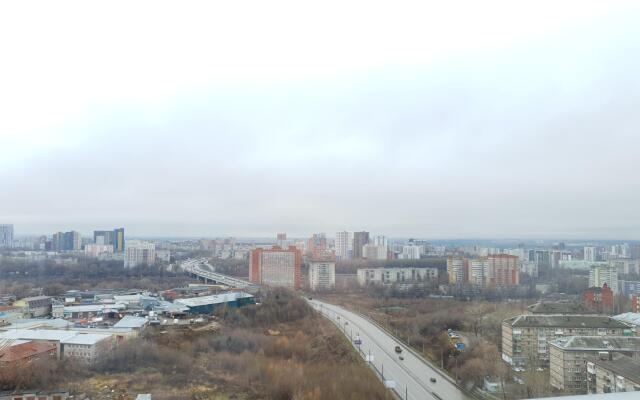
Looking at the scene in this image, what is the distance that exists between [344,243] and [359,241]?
70cm

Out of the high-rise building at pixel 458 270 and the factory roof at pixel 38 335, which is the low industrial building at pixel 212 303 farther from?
the high-rise building at pixel 458 270

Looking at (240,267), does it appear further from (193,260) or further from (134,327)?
(134,327)

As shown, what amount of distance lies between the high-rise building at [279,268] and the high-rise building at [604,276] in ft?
29.3

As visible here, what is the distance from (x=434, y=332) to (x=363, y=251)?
11918mm

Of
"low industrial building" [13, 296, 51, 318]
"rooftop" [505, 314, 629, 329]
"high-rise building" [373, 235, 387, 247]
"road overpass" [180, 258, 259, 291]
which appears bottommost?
"road overpass" [180, 258, 259, 291]

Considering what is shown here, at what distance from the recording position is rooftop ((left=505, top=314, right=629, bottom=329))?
6.82 metres

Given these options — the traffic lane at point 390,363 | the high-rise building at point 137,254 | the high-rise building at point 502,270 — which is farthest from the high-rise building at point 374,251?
the traffic lane at point 390,363

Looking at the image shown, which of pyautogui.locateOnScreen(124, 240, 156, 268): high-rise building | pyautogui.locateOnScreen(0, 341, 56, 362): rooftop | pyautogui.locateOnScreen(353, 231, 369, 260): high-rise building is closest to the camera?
pyautogui.locateOnScreen(0, 341, 56, 362): rooftop

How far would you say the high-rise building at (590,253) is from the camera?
12532mm

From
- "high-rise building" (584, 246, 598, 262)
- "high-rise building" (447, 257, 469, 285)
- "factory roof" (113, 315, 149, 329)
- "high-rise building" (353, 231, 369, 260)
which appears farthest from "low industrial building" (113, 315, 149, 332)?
"high-rise building" (353, 231, 369, 260)

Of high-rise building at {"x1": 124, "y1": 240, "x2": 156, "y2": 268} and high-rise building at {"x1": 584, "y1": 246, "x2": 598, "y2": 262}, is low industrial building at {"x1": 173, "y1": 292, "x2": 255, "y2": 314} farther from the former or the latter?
high-rise building at {"x1": 124, "y1": 240, "x2": 156, "y2": 268}

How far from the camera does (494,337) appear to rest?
743 cm

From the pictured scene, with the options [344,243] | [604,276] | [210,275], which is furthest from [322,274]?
[604,276]

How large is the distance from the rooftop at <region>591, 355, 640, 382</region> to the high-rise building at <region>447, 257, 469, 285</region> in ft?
35.1
